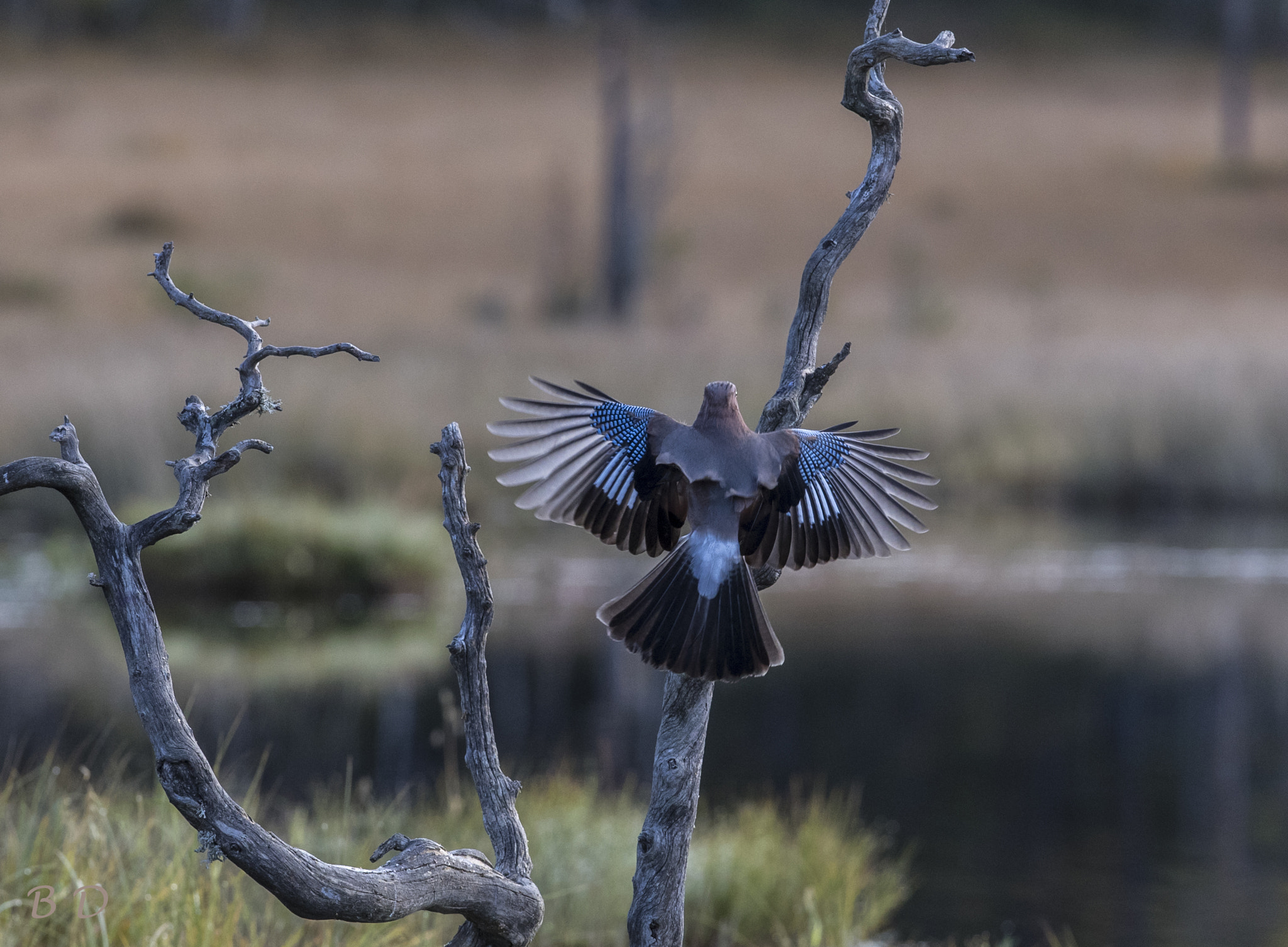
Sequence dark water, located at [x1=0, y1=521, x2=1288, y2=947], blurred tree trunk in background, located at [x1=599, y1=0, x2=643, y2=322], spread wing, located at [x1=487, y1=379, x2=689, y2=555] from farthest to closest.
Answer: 1. blurred tree trunk in background, located at [x1=599, y1=0, x2=643, y2=322]
2. dark water, located at [x1=0, y1=521, x2=1288, y2=947]
3. spread wing, located at [x1=487, y1=379, x2=689, y2=555]

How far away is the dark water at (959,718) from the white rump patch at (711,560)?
2.82 m

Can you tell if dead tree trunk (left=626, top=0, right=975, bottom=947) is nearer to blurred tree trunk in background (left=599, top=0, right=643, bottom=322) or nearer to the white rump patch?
the white rump patch

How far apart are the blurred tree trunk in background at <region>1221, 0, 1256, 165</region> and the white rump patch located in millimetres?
37716

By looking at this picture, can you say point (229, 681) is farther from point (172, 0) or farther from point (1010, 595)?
point (172, 0)

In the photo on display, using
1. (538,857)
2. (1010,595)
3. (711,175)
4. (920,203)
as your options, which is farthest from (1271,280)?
(538,857)

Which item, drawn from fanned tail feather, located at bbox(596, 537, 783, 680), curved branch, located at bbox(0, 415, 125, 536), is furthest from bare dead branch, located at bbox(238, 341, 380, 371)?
fanned tail feather, located at bbox(596, 537, 783, 680)

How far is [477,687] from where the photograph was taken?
2.80m

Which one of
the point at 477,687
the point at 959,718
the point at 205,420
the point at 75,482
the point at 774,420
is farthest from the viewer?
the point at 959,718

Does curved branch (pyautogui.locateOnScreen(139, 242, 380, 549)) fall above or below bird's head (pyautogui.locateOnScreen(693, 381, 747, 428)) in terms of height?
below

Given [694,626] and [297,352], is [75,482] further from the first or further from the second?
[694,626]

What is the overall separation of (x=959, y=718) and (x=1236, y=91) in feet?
117

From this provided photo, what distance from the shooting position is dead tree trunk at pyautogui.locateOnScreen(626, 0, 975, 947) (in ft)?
9.62

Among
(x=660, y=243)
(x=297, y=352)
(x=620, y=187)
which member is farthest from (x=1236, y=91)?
(x=297, y=352)

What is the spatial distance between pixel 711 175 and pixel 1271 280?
13724 mm
